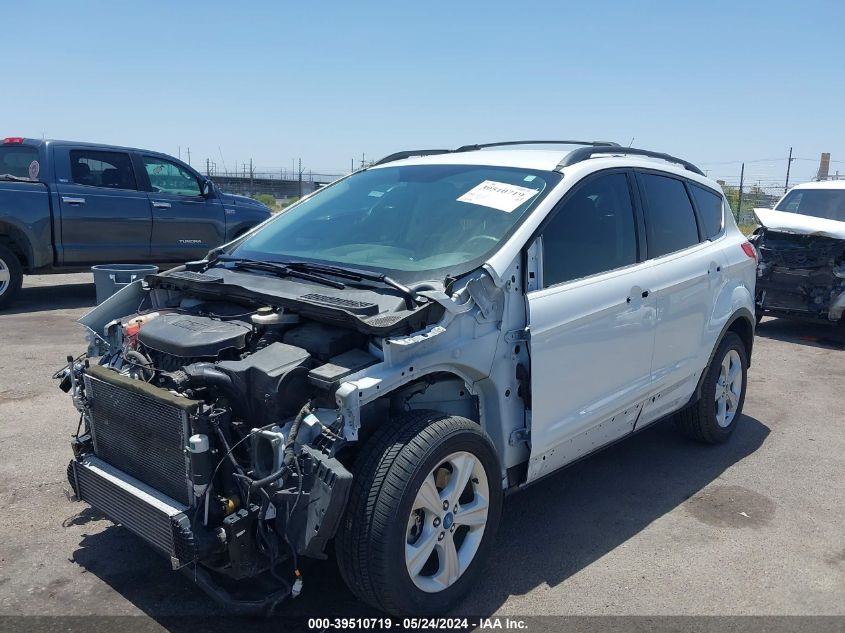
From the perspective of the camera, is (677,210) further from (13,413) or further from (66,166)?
(66,166)

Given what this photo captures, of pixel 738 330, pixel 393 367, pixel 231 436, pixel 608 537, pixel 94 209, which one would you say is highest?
pixel 94 209

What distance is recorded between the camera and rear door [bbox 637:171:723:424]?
4.46 meters

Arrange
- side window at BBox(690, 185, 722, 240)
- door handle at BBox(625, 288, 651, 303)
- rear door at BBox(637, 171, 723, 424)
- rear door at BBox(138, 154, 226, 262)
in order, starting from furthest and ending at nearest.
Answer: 1. rear door at BBox(138, 154, 226, 262)
2. side window at BBox(690, 185, 722, 240)
3. rear door at BBox(637, 171, 723, 424)
4. door handle at BBox(625, 288, 651, 303)

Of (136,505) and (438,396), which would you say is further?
(438,396)

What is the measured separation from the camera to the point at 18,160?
958 centimetres

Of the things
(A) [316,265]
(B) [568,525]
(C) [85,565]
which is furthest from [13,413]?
(B) [568,525]

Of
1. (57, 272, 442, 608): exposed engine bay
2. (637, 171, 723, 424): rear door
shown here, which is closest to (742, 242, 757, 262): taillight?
(637, 171, 723, 424): rear door

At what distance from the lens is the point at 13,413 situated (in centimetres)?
550

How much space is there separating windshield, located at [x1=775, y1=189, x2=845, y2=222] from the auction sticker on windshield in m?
7.45

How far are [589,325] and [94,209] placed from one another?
7.85 meters

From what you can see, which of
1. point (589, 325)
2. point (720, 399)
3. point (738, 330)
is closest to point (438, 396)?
point (589, 325)

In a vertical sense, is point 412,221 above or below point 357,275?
above

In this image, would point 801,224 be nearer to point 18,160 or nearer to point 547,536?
point 547,536

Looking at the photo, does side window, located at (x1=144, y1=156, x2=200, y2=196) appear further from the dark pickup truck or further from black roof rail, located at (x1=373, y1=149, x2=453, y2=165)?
black roof rail, located at (x1=373, y1=149, x2=453, y2=165)
